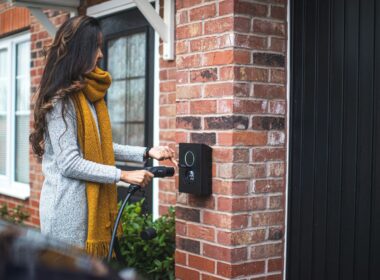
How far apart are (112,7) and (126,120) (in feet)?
2.92

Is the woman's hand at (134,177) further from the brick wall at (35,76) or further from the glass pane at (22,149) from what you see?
the glass pane at (22,149)

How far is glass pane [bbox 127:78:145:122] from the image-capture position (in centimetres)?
520

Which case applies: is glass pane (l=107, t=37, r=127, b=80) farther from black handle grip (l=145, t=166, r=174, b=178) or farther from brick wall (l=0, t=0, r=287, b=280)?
black handle grip (l=145, t=166, r=174, b=178)

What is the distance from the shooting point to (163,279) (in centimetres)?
422

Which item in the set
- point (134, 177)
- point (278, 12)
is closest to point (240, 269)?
point (134, 177)

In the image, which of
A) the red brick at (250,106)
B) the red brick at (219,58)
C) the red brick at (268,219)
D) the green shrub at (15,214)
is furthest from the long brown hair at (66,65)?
the green shrub at (15,214)

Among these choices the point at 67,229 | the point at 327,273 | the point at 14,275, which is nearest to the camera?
the point at 14,275

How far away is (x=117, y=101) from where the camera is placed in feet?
18.1

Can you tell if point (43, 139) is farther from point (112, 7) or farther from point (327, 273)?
point (112, 7)

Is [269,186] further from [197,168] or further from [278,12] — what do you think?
[278,12]

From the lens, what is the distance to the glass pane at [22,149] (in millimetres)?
7167

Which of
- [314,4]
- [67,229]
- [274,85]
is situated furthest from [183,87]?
[67,229]

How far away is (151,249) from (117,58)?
6.09 feet

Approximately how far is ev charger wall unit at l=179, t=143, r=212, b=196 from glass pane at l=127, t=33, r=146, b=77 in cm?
160
